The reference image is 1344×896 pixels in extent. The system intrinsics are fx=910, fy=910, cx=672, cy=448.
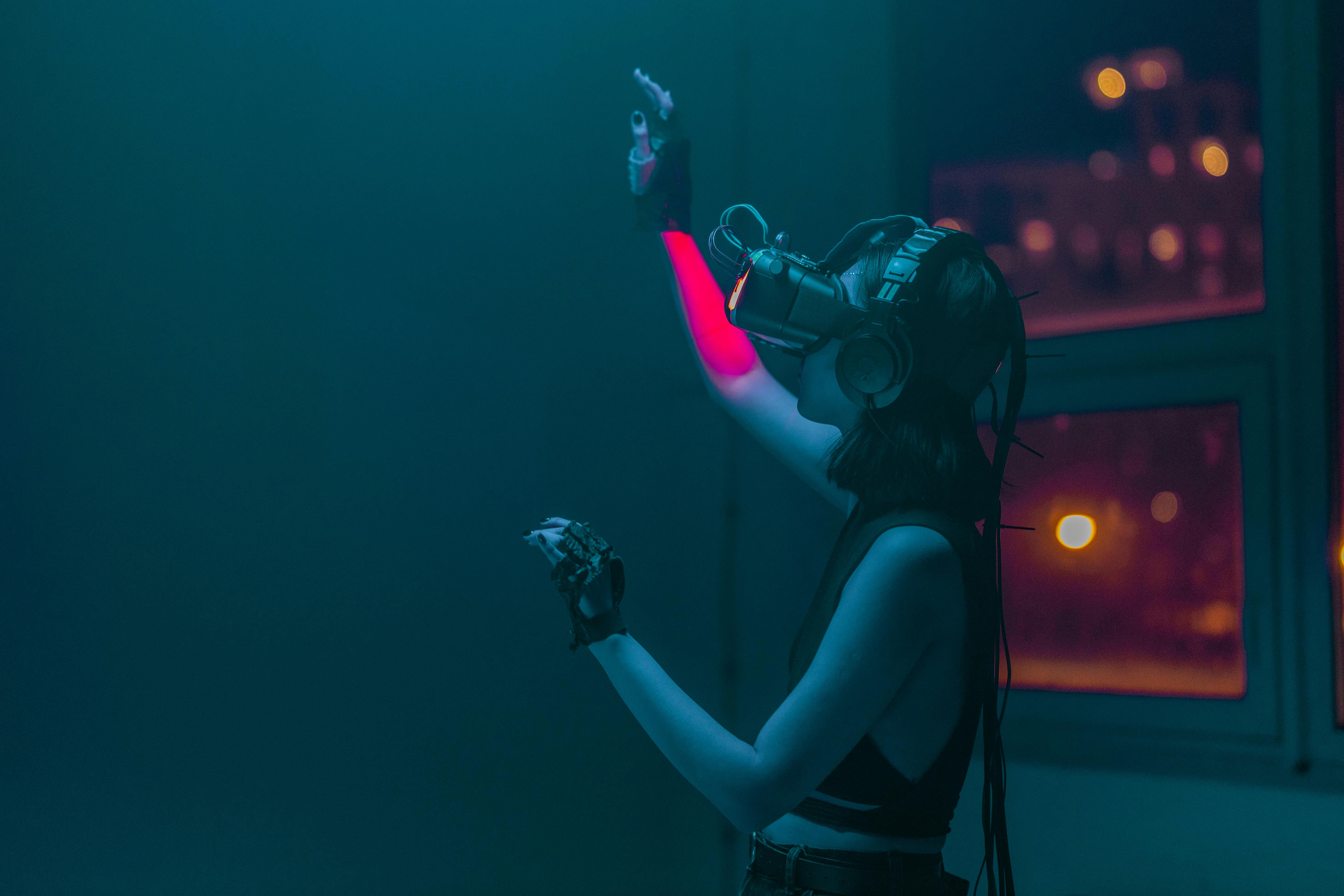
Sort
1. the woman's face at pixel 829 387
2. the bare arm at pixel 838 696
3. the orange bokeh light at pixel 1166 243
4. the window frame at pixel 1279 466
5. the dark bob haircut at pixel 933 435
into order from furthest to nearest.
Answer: the orange bokeh light at pixel 1166 243
the window frame at pixel 1279 466
the woman's face at pixel 829 387
the dark bob haircut at pixel 933 435
the bare arm at pixel 838 696

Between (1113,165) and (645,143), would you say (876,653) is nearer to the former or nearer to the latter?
(645,143)

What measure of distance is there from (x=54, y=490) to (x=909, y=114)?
207 cm

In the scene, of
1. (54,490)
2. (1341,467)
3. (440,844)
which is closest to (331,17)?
(54,490)

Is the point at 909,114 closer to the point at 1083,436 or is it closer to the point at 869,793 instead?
the point at 1083,436

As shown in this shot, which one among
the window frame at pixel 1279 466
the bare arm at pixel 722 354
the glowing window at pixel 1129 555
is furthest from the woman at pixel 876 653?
the glowing window at pixel 1129 555

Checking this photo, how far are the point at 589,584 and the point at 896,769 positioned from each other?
44 cm

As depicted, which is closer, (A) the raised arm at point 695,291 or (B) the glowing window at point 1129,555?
(A) the raised arm at point 695,291

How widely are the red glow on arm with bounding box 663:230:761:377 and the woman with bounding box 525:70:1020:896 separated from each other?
0.34m

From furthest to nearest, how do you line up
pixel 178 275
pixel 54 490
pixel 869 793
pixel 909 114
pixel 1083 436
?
pixel 909 114 → pixel 1083 436 → pixel 178 275 → pixel 54 490 → pixel 869 793

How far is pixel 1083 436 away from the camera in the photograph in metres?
2.07

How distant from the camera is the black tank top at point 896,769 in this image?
3.60ft

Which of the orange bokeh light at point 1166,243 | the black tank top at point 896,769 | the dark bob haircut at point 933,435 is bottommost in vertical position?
the black tank top at point 896,769

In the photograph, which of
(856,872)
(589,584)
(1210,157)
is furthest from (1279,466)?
(589,584)

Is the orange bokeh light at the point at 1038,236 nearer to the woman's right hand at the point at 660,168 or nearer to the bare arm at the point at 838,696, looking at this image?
the woman's right hand at the point at 660,168
